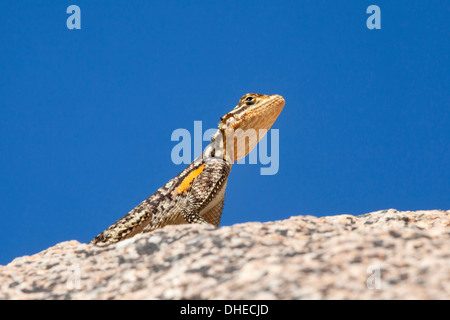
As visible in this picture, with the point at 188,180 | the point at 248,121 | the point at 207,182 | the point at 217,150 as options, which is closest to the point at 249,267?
the point at 207,182

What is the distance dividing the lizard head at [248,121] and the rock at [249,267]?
407 centimetres

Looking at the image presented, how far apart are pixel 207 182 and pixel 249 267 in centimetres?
505

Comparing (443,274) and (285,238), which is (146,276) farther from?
(443,274)

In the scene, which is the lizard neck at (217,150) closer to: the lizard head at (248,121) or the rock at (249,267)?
the lizard head at (248,121)

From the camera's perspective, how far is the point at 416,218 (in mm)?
8805

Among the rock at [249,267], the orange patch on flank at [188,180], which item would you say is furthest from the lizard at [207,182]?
the rock at [249,267]

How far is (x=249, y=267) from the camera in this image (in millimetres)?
4359

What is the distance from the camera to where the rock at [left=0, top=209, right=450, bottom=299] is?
3.85 meters

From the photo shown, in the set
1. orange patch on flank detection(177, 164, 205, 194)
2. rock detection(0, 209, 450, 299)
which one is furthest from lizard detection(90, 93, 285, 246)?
rock detection(0, 209, 450, 299)

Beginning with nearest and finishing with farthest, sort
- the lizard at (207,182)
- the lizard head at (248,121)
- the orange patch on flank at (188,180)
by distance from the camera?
1. the lizard at (207,182)
2. the orange patch on flank at (188,180)
3. the lizard head at (248,121)

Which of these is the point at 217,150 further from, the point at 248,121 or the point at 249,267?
the point at 249,267

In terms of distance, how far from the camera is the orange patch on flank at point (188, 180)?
9766 millimetres
